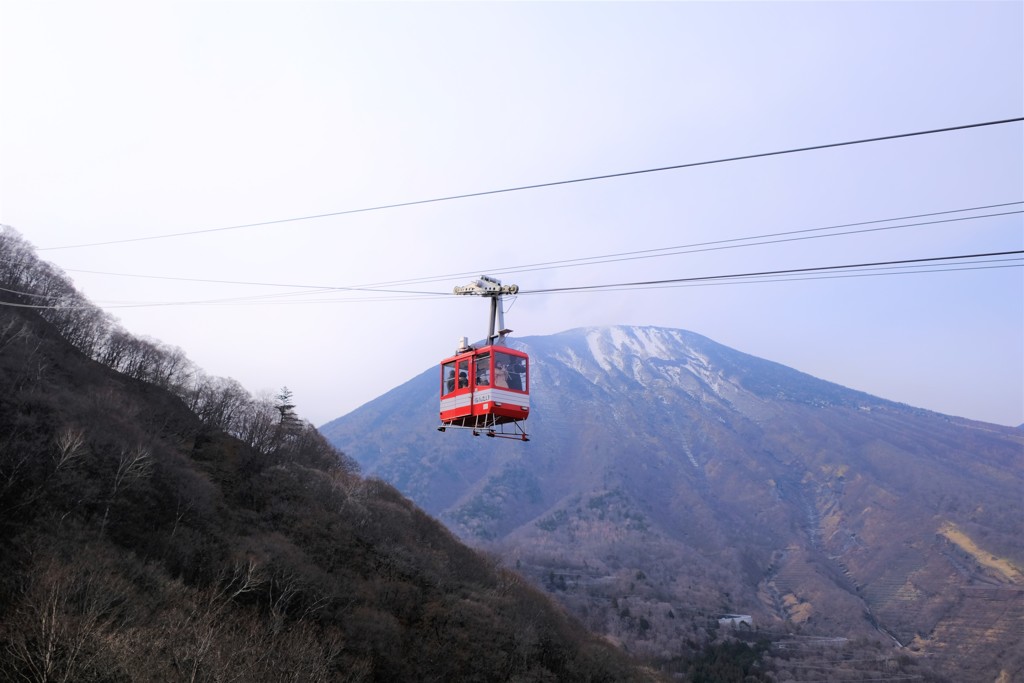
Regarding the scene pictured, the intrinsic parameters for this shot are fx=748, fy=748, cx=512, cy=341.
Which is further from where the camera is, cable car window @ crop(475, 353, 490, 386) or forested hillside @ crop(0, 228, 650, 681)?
forested hillside @ crop(0, 228, 650, 681)

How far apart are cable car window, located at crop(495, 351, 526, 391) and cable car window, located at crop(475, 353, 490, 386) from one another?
13.1 inches

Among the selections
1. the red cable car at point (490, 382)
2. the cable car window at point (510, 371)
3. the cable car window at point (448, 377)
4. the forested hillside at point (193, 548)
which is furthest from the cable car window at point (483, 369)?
the forested hillside at point (193, 548)

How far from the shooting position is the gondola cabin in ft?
78.3

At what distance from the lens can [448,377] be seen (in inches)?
1038

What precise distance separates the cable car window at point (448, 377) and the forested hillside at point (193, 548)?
1328 centimetres

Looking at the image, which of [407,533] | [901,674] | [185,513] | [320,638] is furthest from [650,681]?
[901,674]

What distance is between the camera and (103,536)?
45094 mm

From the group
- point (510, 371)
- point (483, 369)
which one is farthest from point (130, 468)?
point (510, 371)

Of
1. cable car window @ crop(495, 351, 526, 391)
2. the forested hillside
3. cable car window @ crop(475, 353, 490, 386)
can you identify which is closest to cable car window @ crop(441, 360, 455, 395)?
cable car window @ crop(475, 353, 490, 386)

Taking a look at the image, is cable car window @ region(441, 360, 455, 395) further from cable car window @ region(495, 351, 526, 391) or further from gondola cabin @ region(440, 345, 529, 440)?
cable car window @ region(495, 351, 526, 391)

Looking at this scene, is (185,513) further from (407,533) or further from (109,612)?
(407,533)

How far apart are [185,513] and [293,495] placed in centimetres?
1867

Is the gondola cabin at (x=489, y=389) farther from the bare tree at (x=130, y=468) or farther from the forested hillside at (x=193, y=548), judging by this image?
the bare tree at (x=130, y=468)

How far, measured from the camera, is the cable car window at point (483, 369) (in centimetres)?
2416
